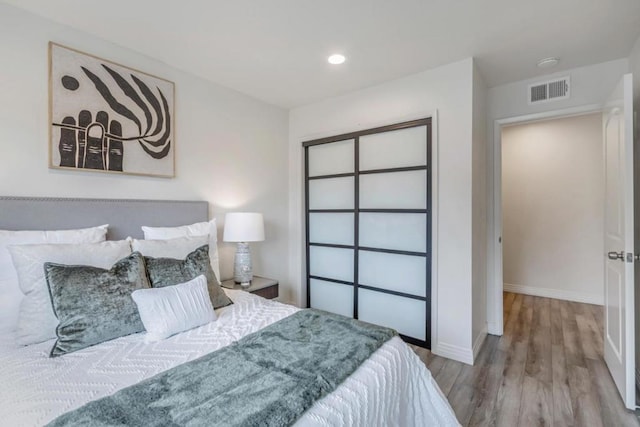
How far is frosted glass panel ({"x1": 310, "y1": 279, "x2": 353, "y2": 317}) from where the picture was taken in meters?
3.30

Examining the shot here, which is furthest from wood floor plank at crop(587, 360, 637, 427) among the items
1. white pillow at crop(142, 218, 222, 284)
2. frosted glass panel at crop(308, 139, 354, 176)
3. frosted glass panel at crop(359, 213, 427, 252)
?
white pillow at crop(142, 218, 222, 284)

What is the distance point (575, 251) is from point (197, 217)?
190 inches

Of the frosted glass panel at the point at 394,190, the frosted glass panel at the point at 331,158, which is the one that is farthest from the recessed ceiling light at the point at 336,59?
the frosted glass panel at the point at 394,190

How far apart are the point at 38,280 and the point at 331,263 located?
249cm

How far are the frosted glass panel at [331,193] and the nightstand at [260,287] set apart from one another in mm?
1107

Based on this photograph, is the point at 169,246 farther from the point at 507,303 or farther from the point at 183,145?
the point at 507,303

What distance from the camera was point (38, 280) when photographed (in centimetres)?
147

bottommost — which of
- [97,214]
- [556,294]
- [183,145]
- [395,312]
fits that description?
[556,294]

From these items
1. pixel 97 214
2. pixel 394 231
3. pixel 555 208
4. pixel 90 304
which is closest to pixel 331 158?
pixel 394 231

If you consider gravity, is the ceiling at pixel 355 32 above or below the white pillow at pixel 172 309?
above

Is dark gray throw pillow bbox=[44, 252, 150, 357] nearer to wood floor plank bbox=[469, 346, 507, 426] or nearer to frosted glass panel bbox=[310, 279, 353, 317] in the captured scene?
wood floor plank bbox=[469, 346, 507, 426]

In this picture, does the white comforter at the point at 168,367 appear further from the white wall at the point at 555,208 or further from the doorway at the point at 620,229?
the white wall at the point at 555,208

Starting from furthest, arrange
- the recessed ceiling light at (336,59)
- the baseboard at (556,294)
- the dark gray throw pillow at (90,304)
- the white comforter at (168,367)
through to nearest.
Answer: the baseboard at (556,294) < the recessed ceiling light at (336,59) < the dark gray throw pillow at (90,304) < the white comforter at (168,367)

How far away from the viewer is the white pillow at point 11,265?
1508 millimetres
